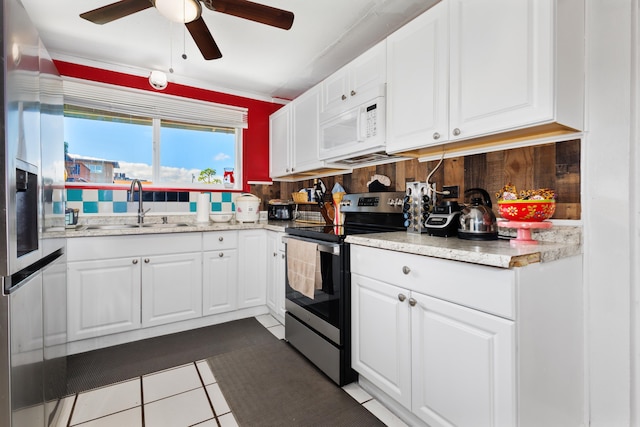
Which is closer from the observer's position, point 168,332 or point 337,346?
point 337,346

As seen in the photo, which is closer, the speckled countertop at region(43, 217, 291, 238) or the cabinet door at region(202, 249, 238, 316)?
the speckled countertop at region(43, 217, 291, 238)

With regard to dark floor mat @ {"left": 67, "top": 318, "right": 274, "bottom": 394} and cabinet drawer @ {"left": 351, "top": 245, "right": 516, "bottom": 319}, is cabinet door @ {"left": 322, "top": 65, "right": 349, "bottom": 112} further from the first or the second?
dark floor mat @ {"left": 67, "top": 318, "right": 274, "bottom": 394}

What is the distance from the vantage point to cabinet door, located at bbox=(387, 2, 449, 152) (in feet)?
5.19

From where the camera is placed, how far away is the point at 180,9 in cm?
151

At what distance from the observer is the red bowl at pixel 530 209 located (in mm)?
1293

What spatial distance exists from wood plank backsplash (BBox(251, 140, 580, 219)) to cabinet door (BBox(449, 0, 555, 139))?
0.32 m

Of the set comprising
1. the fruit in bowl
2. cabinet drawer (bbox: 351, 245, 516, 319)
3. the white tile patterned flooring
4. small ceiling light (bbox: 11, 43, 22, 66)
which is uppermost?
small ceiling light (bbox: 11, 43, 22, 66)

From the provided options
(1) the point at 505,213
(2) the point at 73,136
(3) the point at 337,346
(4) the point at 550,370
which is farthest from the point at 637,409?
(2) the point at 73,136

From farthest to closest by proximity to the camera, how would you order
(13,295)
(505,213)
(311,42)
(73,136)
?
(73,136), (311,42), (505,213), (13,295)

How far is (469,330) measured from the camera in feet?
3.84

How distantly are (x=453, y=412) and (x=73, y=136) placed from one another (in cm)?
342

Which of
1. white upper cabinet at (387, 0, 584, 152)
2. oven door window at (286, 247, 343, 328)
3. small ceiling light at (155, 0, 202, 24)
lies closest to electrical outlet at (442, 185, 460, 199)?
white upper cabinet at (387, 0, 584, 152)

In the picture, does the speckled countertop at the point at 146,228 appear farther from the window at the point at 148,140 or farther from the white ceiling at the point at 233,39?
the white ceiling at the point at 233,39

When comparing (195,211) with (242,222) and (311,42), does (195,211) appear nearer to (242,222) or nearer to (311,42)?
(242,222)
